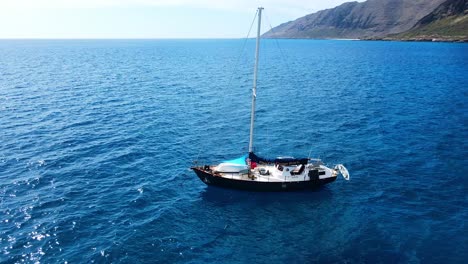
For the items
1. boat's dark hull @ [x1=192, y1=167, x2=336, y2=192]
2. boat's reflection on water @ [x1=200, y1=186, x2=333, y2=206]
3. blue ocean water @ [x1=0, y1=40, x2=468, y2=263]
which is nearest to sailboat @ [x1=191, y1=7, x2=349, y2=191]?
boat's dark hull @ [x1=192, y1=167, x2=336, y2=192]

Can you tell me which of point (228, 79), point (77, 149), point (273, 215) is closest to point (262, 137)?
point (273, 215)

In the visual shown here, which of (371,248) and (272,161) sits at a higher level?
(272,161)

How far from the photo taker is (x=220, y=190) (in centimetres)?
5778

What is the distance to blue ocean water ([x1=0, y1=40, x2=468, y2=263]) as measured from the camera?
141 ft

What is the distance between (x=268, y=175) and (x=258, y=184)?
2545mm

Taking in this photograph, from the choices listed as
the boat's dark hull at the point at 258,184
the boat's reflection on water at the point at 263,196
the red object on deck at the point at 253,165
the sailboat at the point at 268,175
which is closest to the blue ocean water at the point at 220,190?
the boat's reflection on water at the point at 263,196

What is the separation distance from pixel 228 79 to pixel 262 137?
8545 cm

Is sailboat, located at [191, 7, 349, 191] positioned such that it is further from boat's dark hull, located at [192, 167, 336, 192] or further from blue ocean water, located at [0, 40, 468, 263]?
blue ocean water, located at [0, 40, 468, 263]

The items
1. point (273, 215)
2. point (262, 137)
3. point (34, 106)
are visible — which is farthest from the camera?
point (34, 106)

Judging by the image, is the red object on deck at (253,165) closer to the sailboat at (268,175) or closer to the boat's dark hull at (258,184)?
the sailboat at (268,175)

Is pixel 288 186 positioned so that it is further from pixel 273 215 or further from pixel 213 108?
pixel 213 108

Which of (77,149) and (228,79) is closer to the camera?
(77,149)

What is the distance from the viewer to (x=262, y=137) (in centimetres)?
8081

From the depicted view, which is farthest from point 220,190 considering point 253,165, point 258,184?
point 253,165
